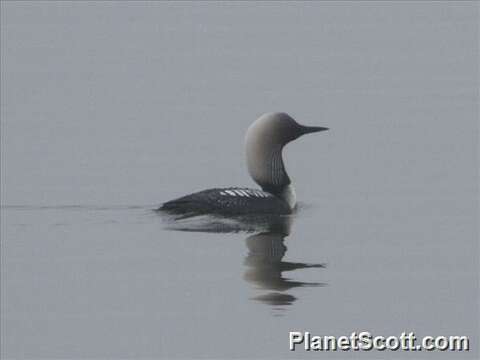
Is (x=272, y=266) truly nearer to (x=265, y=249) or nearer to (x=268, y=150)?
(x=265, y=249)

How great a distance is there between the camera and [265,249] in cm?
892

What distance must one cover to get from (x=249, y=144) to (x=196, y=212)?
2.85ft

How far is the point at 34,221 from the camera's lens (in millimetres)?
10016

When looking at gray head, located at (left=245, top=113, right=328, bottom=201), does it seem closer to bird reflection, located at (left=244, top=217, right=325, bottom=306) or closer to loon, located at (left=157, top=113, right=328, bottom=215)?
loon, located at (left=157, top=113, right=328, bottom=215)

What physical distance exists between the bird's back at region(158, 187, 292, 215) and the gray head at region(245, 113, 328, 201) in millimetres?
252

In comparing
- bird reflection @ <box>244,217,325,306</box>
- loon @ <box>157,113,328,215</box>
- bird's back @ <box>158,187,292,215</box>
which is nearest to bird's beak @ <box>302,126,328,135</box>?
loon @ <box>157,113,328,215</box>


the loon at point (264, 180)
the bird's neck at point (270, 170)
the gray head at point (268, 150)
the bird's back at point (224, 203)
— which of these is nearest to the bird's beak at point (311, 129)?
the loon at point (264, 180)

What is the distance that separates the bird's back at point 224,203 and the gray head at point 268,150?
25 cm

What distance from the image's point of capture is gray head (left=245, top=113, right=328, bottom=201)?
10.5 meters

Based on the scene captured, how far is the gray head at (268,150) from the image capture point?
10477 mm

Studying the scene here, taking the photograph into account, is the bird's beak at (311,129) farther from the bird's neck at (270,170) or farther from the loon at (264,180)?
the bird's neck at (270,170)

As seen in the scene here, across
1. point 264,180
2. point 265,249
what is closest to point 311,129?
point 264,180

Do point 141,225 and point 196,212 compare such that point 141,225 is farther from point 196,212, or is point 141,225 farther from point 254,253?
point 254,253

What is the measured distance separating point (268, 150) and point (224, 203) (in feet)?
2.42
